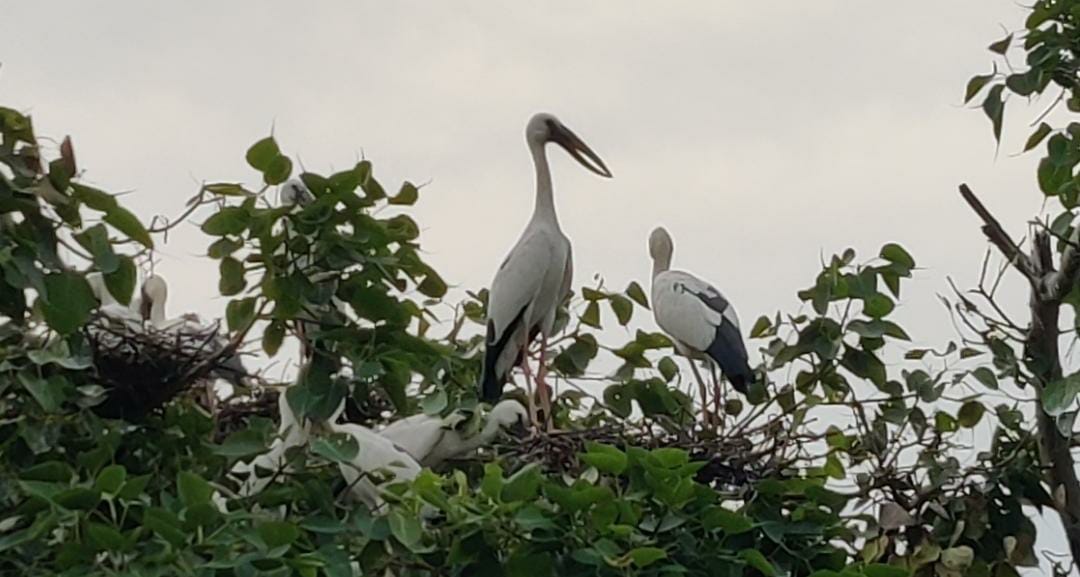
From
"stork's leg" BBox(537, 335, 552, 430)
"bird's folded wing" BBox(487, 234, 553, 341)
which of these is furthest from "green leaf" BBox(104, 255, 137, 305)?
"bird's folded wing" BBox(487, 234, 553, 341)

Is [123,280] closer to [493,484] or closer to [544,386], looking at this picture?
[493,484]

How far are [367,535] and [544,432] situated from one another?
5.99 ft

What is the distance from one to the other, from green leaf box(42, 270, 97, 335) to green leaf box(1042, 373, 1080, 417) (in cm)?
220

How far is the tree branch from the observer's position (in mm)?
4582

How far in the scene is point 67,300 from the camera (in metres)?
3.74

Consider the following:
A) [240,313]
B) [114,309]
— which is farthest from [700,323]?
[240,313]

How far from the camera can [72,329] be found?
12.4 ft

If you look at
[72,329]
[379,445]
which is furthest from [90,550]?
[379,445]

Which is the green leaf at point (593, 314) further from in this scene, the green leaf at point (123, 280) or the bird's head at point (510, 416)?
the green leaf at point (123, 280)

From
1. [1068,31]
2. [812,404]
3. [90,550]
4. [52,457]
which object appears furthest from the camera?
[812,404]

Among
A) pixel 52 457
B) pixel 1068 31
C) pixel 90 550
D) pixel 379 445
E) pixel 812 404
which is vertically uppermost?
pixel 1068 31

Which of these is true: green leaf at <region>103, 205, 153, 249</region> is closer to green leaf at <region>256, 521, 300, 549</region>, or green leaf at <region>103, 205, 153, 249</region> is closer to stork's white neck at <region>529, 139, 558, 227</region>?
green leaf at <region>256, 521, 300, 549</region>

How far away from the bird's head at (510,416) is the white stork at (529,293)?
40 cm

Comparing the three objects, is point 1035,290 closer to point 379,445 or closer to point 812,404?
point 812,404
